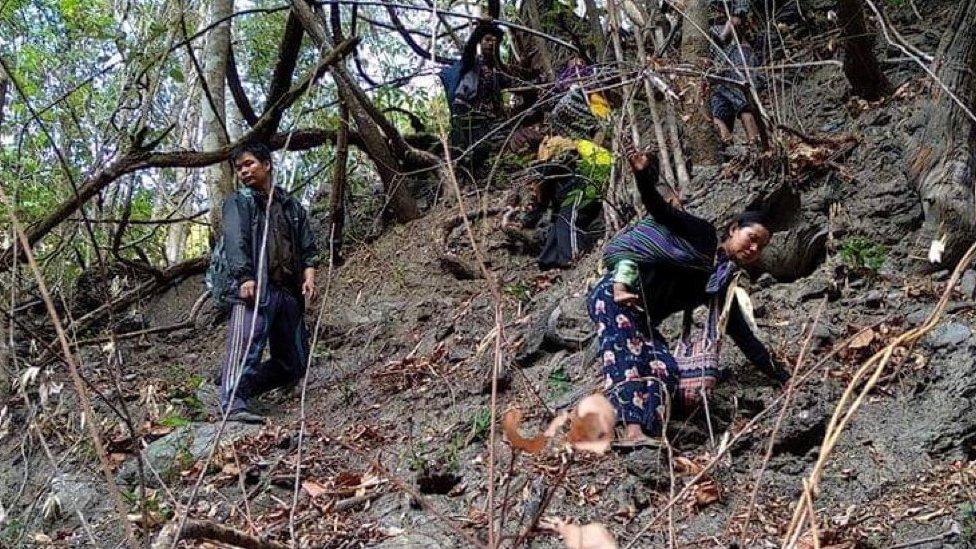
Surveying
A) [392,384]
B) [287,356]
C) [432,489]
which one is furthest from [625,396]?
[287,356]

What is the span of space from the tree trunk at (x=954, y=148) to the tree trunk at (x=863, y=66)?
126 centimetres

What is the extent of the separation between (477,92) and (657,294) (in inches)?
177

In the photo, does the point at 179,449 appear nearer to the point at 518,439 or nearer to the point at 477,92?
the point at 518,439

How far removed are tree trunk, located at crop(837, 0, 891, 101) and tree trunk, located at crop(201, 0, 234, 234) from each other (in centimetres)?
491

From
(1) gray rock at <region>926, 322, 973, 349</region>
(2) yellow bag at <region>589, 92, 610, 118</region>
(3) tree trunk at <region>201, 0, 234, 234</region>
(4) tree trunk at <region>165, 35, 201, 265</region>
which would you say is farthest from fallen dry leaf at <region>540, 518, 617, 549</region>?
(4) tree trunk at <region>165, 35, 201, 265</region>

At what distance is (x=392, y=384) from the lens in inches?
233

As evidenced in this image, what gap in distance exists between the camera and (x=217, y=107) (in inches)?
269

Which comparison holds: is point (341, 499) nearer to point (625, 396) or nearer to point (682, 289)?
point (625, 396)

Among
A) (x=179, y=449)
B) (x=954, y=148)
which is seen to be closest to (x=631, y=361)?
(x=954, y=148)

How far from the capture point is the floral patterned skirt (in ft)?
13.6

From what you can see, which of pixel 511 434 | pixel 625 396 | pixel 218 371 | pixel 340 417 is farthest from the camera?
pixel 218 371

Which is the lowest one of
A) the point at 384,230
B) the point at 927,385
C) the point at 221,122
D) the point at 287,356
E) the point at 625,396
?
the point at 927,385

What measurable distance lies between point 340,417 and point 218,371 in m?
1.61

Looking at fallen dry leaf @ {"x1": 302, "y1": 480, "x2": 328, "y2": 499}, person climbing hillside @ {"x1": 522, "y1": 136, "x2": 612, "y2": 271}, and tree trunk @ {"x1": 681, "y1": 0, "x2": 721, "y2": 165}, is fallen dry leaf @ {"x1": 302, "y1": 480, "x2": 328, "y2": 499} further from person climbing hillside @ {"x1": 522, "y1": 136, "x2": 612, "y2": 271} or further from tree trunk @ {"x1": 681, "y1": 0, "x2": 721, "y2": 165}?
tree trunk @ {"x1": 681, "y1": 0, "x2": 721, "y2": 165}
